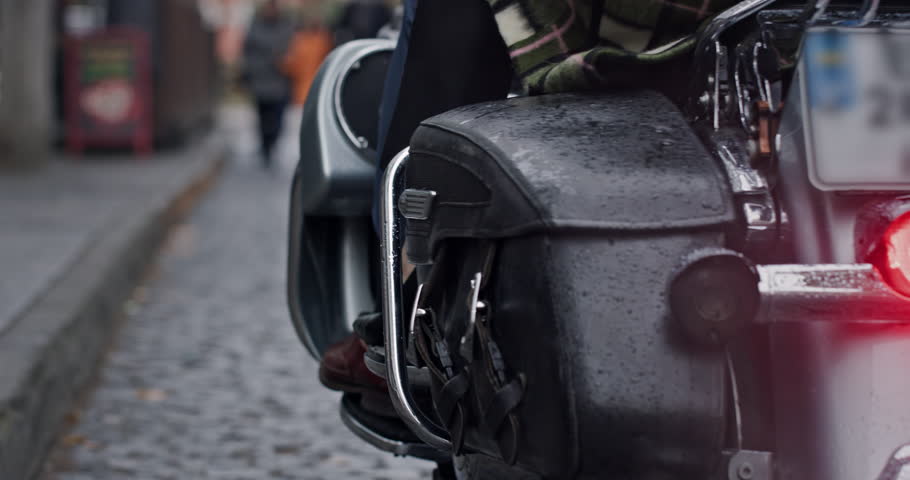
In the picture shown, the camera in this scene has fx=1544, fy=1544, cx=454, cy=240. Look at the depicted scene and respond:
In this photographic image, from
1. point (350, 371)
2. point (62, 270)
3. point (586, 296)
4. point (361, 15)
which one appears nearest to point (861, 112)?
point (586, 296)

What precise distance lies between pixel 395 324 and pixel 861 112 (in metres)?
0.74

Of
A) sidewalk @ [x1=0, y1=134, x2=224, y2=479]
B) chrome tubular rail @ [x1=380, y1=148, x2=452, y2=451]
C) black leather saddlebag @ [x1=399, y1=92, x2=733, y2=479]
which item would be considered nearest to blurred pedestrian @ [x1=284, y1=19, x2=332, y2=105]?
sidewalk @ [x1=0, y1=134, x2=224, y2=479]

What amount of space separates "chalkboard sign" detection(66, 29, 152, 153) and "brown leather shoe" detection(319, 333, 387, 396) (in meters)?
11.6

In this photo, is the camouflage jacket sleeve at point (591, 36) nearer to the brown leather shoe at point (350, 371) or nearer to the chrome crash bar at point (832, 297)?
the chrome crash bar at point (832, 297)

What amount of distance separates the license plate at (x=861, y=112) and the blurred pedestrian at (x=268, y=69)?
14.0 metres

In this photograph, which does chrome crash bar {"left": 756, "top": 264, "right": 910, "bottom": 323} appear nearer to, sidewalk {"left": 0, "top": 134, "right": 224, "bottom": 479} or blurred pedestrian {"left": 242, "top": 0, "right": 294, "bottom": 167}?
sidewalk {"left": 0, "top": 134, "right": 224, "bottom": 479}

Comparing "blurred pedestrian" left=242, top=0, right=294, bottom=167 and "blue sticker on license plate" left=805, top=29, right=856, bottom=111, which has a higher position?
A: "blue sticker on license plate" left=805, top=29, right=856, bottom=111

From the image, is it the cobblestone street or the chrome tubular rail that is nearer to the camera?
the chrome tubular rail

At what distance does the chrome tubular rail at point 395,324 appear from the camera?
2.06 m

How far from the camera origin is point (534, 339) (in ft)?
5.50

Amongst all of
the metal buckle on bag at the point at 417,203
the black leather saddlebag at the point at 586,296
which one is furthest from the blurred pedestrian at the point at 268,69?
the black leather saddlebag at the point at 586,296

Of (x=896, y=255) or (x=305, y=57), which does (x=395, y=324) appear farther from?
(x=305, y=57)

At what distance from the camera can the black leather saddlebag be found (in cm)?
162

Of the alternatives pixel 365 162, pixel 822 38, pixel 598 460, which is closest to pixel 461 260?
pixel 598 460
